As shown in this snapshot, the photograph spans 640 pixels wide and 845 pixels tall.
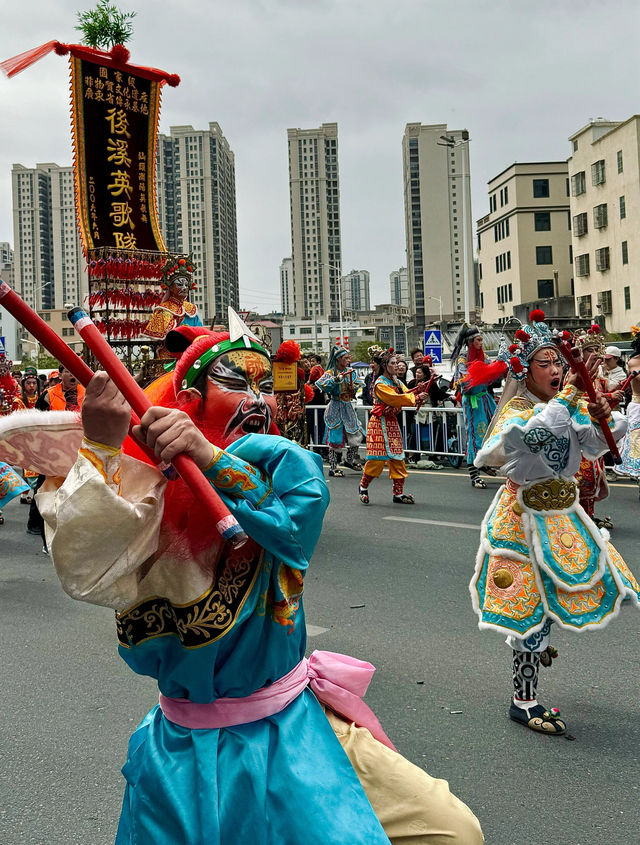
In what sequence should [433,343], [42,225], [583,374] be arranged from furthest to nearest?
[42,225], [433,343], [583,374]

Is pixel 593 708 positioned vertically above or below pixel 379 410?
below

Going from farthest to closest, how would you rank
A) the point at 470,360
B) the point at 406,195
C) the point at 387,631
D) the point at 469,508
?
the point at 406,195
the point at 470,360
the point at 469,508
the point at 387,631

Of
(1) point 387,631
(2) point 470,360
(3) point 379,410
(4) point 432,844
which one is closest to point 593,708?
(1) point 387,631

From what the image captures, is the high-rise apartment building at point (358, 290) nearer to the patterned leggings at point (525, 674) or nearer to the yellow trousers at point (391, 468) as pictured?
the yellow trousers at point (391, 468)

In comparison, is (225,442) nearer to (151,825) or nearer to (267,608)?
(267,608)

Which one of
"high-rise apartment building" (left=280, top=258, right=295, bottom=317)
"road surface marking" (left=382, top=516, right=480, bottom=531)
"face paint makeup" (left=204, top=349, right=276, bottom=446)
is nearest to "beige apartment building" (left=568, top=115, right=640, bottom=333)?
"road surface marking" (left=382, top=516, right=480, bottom=531)

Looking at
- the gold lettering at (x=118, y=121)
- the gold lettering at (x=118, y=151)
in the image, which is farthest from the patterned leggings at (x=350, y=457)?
the gold lettering at (x=118, y=121)

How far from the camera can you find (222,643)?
6.73 ft

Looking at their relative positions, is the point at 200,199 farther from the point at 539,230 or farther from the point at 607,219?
the point at 607,219

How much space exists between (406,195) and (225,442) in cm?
10449

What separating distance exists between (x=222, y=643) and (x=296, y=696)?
0.28 metres

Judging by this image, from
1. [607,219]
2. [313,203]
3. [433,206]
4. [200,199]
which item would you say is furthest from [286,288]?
[607,219]

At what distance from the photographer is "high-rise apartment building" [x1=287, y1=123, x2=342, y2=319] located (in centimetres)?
11212

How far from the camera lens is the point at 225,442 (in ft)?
7.61
